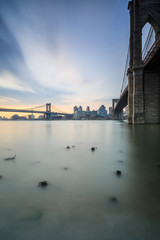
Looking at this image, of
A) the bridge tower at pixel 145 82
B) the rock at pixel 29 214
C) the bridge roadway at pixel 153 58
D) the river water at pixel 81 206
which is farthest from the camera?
the bridge tower at pixel 145 82

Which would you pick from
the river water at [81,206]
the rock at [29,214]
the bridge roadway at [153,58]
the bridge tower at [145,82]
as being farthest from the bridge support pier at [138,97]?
the rock at [29,214]

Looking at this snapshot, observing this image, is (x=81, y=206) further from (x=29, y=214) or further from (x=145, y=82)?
(x=145, y=82)

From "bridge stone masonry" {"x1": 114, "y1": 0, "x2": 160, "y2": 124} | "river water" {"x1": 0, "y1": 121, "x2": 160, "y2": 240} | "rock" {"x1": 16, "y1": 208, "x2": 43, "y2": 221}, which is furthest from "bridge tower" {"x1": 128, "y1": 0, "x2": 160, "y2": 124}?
"rock" {"x1": 16, "y1": 208, "x2": 43, "y2": 221}

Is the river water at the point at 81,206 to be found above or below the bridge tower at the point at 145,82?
below

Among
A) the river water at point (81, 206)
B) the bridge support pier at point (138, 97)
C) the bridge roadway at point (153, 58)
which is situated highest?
the bridge roadway at point (153, 58)

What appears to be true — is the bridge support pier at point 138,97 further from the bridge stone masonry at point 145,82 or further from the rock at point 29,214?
the rock at point 29,214

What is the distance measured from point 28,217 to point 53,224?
10.7 inches

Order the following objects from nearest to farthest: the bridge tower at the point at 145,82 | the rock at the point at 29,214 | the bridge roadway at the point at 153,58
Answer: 1. the rock at the point at 29,214
2. the bridge roadway at the point at 153,58
3. the bridge tower at the point at 145,82

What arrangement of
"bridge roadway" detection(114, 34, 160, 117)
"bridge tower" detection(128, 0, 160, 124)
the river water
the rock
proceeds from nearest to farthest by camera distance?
the river water, the rock, "bridge roadway" detection(114, 34, 160, 117), "bridge tower" detection(128, 0, 160, 124)

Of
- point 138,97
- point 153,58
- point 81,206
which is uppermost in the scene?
point 153,58

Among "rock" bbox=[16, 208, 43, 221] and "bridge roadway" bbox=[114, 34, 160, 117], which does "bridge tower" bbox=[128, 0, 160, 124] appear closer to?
"bridge roadway" bbox=[114, 34, 160, 117]

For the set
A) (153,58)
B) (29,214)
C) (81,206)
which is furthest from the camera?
(153,58)

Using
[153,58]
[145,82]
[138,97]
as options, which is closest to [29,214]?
[153,58]

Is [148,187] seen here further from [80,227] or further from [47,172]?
[47,172]
